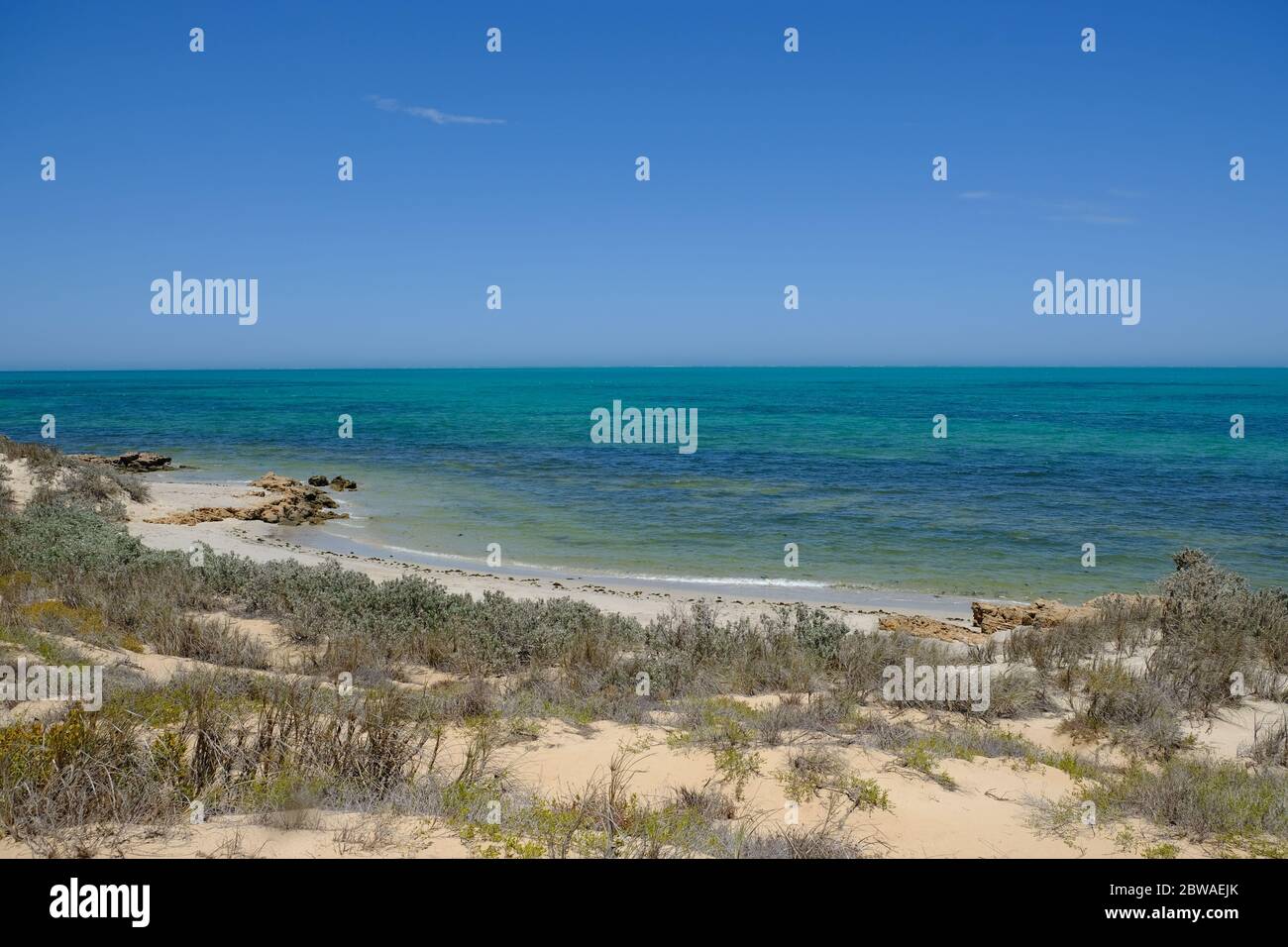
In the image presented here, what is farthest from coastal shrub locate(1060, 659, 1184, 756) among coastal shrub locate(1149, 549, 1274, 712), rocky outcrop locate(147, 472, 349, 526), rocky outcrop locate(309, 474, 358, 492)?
rocky outcrop locate(309, 474, 358, 492)

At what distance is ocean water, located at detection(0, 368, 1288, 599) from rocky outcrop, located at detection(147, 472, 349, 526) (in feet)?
3.30

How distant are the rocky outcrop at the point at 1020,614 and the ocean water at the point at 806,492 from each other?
2.42 metres

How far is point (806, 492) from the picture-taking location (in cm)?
2784

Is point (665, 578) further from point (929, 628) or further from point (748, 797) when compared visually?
point (748, 797)

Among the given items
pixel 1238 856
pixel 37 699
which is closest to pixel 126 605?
pixel 37 699

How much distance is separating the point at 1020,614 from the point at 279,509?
2025cm

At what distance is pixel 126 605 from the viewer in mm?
9383

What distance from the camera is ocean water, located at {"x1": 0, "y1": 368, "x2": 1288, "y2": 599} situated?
59.6ft

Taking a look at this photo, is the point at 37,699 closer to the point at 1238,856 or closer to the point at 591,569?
the point at 1238,856

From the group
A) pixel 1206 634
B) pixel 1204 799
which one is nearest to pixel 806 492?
pixel 1206 634

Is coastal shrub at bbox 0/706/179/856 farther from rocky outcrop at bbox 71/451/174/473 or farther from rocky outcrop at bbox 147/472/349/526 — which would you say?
rocky outcrop at bbox 71/451/174/473

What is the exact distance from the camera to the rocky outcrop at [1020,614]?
12438 mm

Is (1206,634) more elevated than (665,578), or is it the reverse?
(1206,634)
